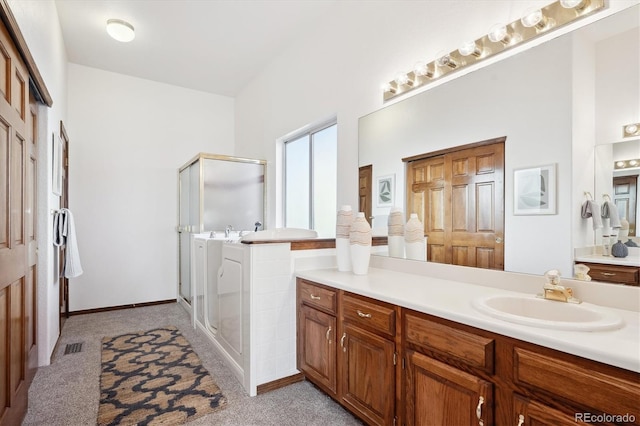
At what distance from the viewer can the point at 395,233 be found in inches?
88.8

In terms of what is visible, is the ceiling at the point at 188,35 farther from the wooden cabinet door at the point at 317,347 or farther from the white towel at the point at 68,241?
the wooden cabinet door at the point at 317,347

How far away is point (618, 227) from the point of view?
4.43 feet

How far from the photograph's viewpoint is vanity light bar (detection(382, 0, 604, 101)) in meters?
1.46

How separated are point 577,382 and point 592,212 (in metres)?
0.83

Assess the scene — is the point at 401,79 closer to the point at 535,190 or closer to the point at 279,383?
the point at 535,190

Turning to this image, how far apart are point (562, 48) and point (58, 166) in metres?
3.79

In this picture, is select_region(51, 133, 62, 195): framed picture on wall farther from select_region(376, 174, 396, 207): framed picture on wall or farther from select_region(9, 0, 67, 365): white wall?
select_region(376, 174, 396, 207): framed picture on wall

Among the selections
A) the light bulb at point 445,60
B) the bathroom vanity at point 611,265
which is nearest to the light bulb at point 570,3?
the light bulb at point 445,60

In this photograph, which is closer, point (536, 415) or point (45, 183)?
point (536, 415)

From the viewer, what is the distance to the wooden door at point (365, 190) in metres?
2.46

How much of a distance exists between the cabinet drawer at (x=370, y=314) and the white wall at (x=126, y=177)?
139 inches

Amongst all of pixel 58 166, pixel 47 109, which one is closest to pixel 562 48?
pixel 47 109

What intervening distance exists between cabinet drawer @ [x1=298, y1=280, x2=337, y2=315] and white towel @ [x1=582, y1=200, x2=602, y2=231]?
1246mm

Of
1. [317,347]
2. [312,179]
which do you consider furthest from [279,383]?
[312,179]
